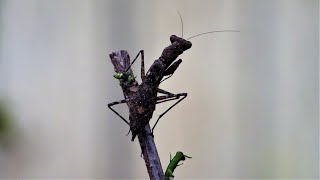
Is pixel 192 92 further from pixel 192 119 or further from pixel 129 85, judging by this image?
pixel 129 85

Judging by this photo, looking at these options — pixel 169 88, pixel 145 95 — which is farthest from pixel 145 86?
pixel 169 88

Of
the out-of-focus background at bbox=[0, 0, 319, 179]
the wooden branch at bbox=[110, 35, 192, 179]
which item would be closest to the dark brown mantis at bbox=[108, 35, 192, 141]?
the wooden branch at bbox=[110, 35, 192, 179]

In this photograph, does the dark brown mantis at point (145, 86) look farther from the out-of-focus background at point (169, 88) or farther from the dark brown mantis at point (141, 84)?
the out-of-focus background at point (169, 88)

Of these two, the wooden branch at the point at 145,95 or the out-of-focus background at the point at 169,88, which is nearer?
the wooden branch at the point at 145,95

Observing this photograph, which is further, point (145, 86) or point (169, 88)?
point (169, 88)

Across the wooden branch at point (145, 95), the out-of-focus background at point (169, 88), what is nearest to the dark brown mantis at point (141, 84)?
the wooden branch at point (145, 95)

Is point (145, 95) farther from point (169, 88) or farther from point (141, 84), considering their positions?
point (169, 88)

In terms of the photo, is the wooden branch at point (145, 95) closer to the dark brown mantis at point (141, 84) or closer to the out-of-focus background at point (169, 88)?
the dark brown mantis at point (141, 84)

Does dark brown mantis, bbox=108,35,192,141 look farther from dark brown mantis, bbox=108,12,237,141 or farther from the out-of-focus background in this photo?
the out-of-focus background
